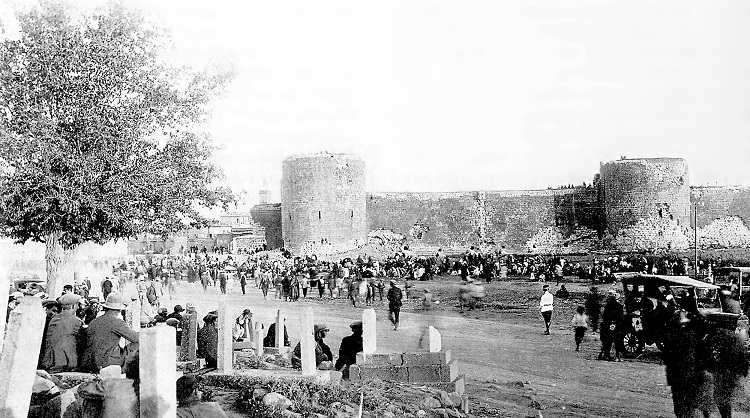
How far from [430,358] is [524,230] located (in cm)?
4070

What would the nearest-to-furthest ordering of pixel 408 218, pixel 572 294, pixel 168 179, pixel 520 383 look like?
pixel 520 383
pixel 168 179
pixel 572 294
pixel 408 218

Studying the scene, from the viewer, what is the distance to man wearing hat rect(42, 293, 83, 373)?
8.15 metres

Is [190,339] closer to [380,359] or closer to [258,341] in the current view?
[258,341]

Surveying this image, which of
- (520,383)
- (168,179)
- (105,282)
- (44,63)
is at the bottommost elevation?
(520,383)

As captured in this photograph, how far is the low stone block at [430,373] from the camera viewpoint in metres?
9.11

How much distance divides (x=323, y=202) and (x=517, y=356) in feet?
98.0

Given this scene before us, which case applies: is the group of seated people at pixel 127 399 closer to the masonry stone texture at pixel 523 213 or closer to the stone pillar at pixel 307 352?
the stone pillar at pixel 307 352

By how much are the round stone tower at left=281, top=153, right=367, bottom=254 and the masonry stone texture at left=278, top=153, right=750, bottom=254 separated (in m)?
0.06

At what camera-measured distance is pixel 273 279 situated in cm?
2933

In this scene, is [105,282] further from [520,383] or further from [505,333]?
[520,383]

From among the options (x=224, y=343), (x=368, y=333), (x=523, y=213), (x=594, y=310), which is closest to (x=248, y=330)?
(x=368, y=333)

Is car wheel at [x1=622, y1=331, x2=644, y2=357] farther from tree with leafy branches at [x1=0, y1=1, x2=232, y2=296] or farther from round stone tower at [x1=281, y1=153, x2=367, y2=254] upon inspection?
round stone tower at [x1=281, y1=153, x2=367, y2=254]

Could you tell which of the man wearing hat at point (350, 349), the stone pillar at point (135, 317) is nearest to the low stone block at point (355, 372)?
the man wearing hat at point (350, 349)

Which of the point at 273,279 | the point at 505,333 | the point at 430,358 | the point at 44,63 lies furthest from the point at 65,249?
the point at 273,279
